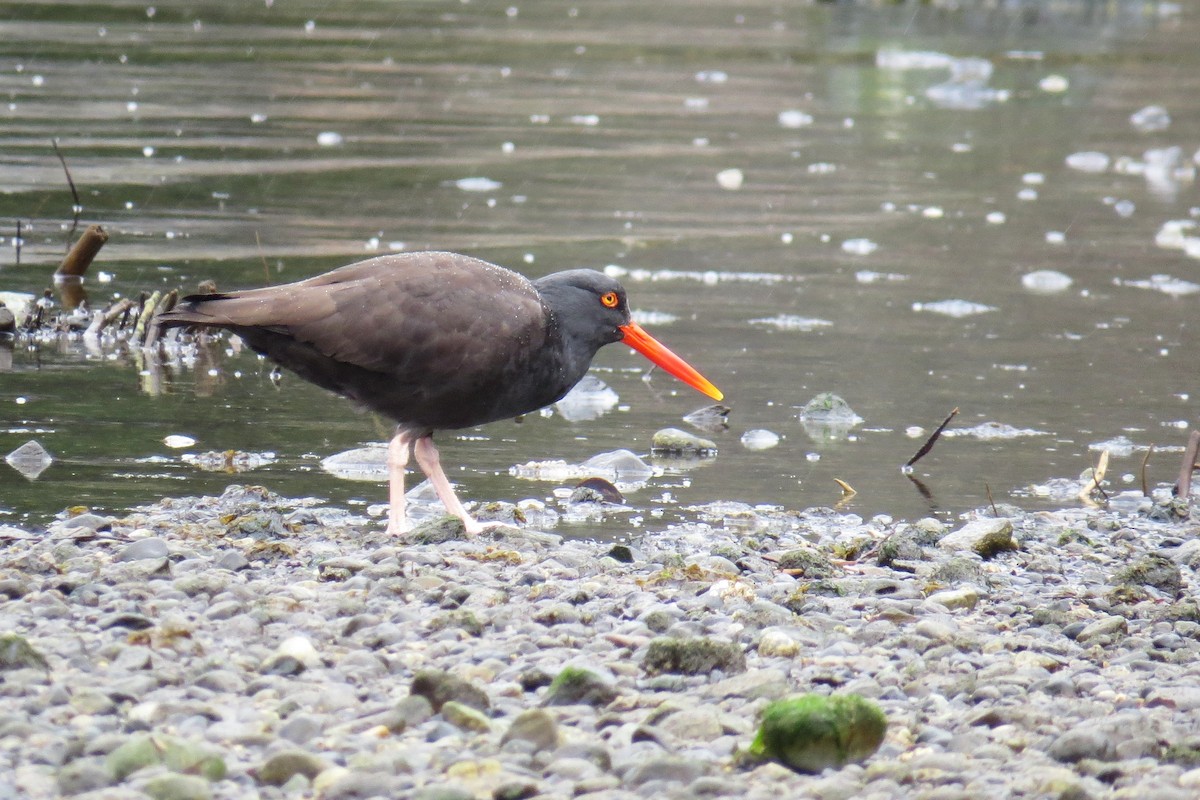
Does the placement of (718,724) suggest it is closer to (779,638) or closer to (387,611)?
(779,638)

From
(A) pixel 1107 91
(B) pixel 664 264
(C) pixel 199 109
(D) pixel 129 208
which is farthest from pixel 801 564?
(A) pixel 1107 91

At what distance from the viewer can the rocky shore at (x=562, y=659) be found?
3.49m

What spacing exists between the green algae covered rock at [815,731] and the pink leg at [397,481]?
2.43 metres

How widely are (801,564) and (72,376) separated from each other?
4294 millimetres

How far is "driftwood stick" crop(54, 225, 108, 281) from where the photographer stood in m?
9.24

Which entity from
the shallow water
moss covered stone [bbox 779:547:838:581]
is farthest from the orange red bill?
moss covered stone [bbox 779:547:838:581]

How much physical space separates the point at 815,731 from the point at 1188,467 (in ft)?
11.8

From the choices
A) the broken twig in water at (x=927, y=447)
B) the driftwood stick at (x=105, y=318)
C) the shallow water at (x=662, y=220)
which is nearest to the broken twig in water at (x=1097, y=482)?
the shallow water at (x=662, y=220)

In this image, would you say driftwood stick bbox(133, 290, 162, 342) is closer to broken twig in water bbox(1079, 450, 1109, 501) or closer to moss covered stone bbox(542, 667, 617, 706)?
broken twig in water bbox(1079, 450, 1109, 501)

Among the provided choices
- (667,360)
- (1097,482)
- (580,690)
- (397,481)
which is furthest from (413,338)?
(1097,482)

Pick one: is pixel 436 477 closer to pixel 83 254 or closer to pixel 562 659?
pixel 562 659

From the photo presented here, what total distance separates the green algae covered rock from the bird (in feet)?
7.67

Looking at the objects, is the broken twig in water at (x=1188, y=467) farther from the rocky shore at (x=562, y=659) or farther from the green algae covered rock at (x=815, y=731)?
the green algae covered rock at (x=815, y=731)

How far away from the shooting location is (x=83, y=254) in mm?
9523
